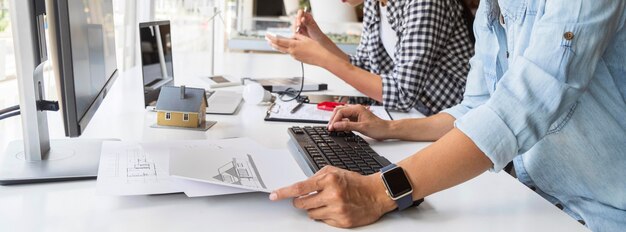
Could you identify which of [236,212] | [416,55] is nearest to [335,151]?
[236,212]

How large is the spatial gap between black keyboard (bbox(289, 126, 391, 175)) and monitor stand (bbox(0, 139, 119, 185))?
0.37 metres

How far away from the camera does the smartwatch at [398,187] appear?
0.80m

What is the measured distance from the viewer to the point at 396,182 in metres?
0.80

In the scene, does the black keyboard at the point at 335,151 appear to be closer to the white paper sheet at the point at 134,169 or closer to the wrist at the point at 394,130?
the wrist at the point at 394,130

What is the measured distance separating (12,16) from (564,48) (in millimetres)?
786

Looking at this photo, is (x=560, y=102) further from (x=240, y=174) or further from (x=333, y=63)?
(x=333, y=63)

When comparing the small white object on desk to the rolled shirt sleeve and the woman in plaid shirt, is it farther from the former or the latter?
the rolled shirt sleeve

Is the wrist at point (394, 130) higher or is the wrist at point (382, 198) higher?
the wrist at point (382, 198)

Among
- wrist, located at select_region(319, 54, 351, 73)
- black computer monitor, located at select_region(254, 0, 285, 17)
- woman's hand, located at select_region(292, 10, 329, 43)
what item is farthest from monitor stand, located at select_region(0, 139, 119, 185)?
black computer monitor, located at select_region(254, 0, 285, 17)

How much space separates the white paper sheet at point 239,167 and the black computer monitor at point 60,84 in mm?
159

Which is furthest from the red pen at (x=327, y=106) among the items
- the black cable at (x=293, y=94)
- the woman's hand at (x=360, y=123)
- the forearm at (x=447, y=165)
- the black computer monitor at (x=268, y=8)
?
the black computer monitor at (x=268, y=8)

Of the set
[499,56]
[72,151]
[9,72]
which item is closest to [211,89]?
[9,72]

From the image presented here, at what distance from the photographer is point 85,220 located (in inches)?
29.0

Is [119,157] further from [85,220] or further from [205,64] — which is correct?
[205,64]
